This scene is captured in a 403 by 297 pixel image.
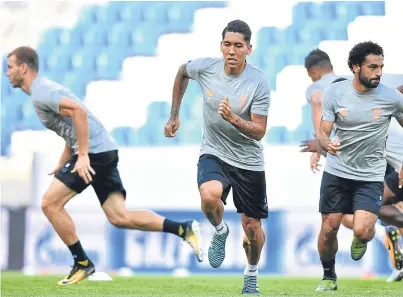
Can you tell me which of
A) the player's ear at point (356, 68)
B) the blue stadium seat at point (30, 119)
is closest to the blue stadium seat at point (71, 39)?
the blue stadium seat at point (30, 119)

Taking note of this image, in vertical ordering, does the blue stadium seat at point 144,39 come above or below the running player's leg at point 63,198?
above

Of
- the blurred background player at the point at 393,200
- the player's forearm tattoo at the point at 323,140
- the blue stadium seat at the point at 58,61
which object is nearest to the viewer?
the player's forearm tattoo at the point at 323,140

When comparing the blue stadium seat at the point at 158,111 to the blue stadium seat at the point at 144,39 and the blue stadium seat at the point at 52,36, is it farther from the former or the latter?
the blue stadium seat at the point at 52,36

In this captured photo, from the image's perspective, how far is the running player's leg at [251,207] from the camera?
7.30 meters

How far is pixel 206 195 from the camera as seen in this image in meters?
6.93

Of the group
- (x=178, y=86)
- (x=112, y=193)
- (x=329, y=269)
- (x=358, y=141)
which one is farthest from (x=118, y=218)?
(x=358, y=141)

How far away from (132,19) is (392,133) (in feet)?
24.6

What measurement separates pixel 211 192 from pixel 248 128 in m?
0.51

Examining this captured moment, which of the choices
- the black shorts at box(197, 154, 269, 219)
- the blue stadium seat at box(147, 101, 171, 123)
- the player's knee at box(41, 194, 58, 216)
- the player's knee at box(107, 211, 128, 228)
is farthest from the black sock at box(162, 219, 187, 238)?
the blue stadium seat at box(147, 101, 171, 123)

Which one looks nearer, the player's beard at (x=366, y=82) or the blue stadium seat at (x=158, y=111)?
the player's beard at (x=366, y=82)

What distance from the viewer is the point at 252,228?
732 cm

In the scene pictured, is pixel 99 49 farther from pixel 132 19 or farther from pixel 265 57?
pixel 265 57

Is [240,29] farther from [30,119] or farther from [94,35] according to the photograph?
[94,35]

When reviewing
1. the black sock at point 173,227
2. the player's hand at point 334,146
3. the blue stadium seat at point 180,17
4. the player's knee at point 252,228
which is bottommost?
the black sock at point 173,227
